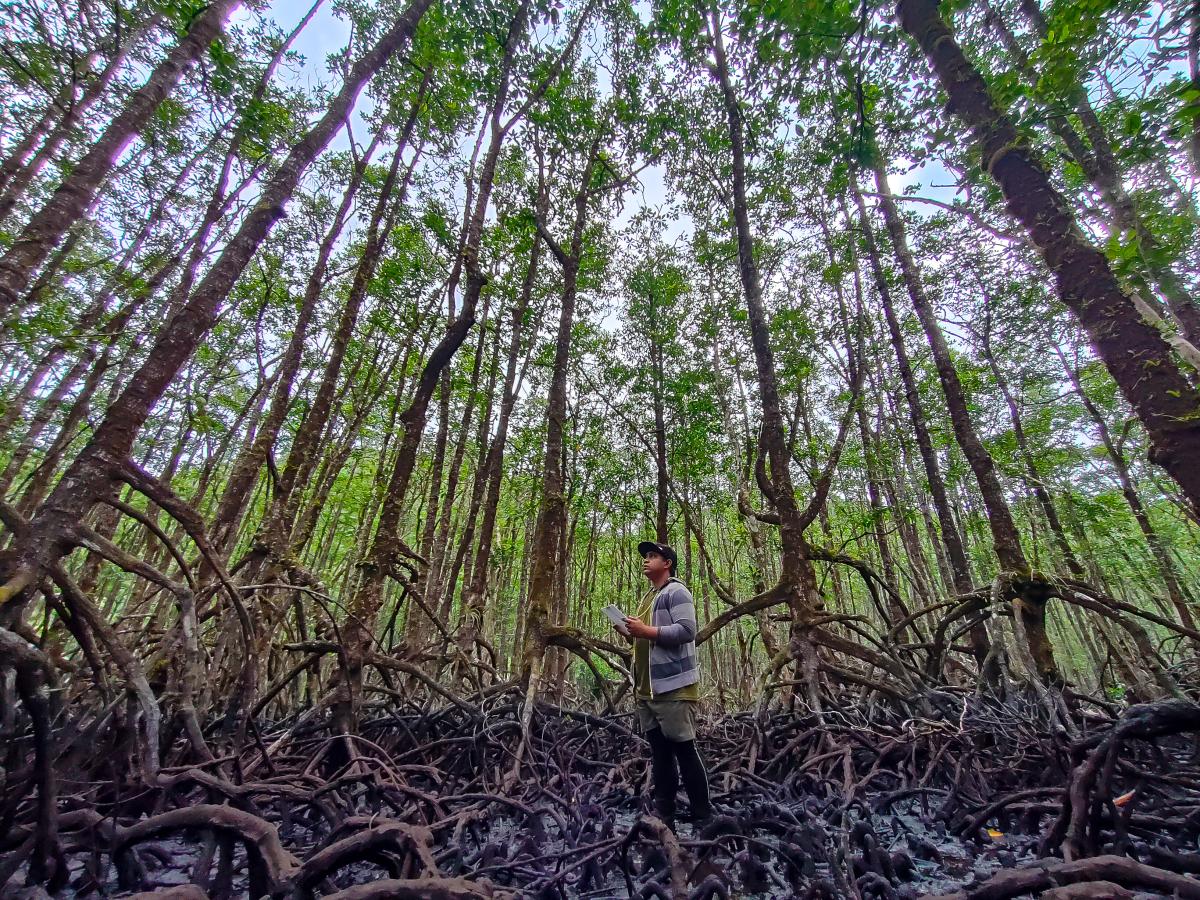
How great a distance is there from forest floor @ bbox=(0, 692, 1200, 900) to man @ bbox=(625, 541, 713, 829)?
12.8 inches

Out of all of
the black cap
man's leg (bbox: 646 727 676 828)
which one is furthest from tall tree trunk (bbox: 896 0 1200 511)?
man's leg (bbox: 646 727 676 828)

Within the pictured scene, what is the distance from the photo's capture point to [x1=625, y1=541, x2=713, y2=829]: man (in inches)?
123

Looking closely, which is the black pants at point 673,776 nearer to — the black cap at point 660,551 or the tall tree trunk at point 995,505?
the black cap at point 660,551

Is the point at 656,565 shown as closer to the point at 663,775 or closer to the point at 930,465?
the point at 663,775

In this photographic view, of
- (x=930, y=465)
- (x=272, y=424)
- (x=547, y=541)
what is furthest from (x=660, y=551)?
(x=930, y=465)

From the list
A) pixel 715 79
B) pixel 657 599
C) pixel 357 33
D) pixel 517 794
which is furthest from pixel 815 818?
pixel 357 33

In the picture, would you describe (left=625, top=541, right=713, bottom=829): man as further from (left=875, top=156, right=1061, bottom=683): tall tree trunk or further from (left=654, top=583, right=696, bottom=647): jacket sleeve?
(left=875, top=156, right=1061, bottom=683): tall tree trunk

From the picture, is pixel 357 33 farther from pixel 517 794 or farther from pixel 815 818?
pixel 815 818

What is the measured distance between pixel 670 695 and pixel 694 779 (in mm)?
509

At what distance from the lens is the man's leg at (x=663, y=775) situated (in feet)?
10.3

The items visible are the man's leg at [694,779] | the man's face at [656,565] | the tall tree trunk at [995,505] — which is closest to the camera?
the man's leg at [694,779]

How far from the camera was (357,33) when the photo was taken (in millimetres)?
7262

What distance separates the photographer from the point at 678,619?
345cm

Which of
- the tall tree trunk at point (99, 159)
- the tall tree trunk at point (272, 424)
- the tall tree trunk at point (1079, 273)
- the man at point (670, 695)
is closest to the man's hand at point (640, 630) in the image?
the man at point (670, 695)
